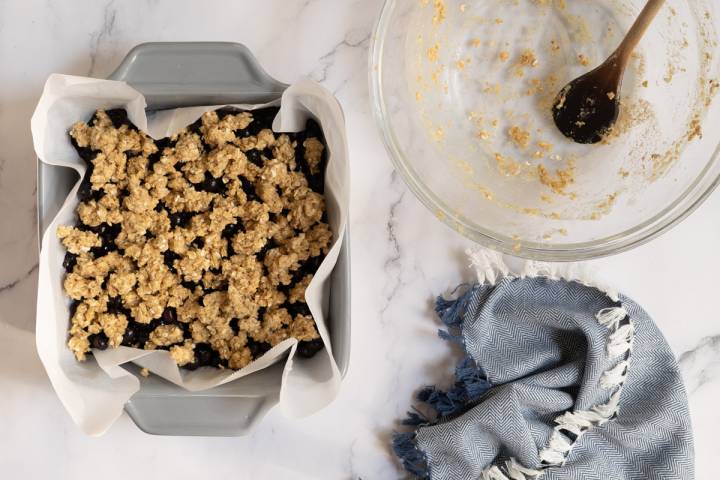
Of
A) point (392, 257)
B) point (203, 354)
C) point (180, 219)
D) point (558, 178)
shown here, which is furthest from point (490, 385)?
point (180, 219)

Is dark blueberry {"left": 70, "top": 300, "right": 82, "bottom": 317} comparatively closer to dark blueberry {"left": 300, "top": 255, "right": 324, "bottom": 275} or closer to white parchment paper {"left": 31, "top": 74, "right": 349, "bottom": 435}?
white parchment paper {"left": 31, "top": 74, "right": 349, "bottom": 435}

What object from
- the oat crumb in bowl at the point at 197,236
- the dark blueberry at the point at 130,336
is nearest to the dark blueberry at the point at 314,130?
the oat crumb in bowl at the point at 197,236

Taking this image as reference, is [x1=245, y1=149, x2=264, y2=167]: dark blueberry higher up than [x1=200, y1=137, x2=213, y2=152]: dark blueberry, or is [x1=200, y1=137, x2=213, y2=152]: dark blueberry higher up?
[x1=245, y1=149, x2=264, y2=167]: dark blueberry

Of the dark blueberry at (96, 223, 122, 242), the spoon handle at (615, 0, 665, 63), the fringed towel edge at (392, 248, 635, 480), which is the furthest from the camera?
the fringed towel edge at (392, 248, 635, 480)

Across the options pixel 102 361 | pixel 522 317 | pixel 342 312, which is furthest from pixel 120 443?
pixel 522 317

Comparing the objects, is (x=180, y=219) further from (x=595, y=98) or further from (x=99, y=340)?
(x=595, y=98)

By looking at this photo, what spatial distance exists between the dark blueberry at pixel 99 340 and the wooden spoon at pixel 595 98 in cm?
88

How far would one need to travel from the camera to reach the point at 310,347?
117cm

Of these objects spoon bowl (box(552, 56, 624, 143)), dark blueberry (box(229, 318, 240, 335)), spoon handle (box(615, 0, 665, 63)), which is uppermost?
spoon handle (box(615, 0, 665, 63))

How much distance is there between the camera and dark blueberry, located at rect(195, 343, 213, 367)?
119 cm

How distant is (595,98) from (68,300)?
37.8 inches

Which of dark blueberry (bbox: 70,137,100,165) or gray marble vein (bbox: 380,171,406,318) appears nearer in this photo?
dark blueberry (bbox: 70,137,100,165)

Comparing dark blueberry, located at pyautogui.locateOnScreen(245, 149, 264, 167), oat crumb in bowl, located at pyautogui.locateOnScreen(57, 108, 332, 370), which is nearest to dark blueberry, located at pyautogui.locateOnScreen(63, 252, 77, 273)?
oat crumb in bowl, located at pyautogui.locateOnScreen(57, 108, 332, 370)

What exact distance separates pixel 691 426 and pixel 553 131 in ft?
2.03
